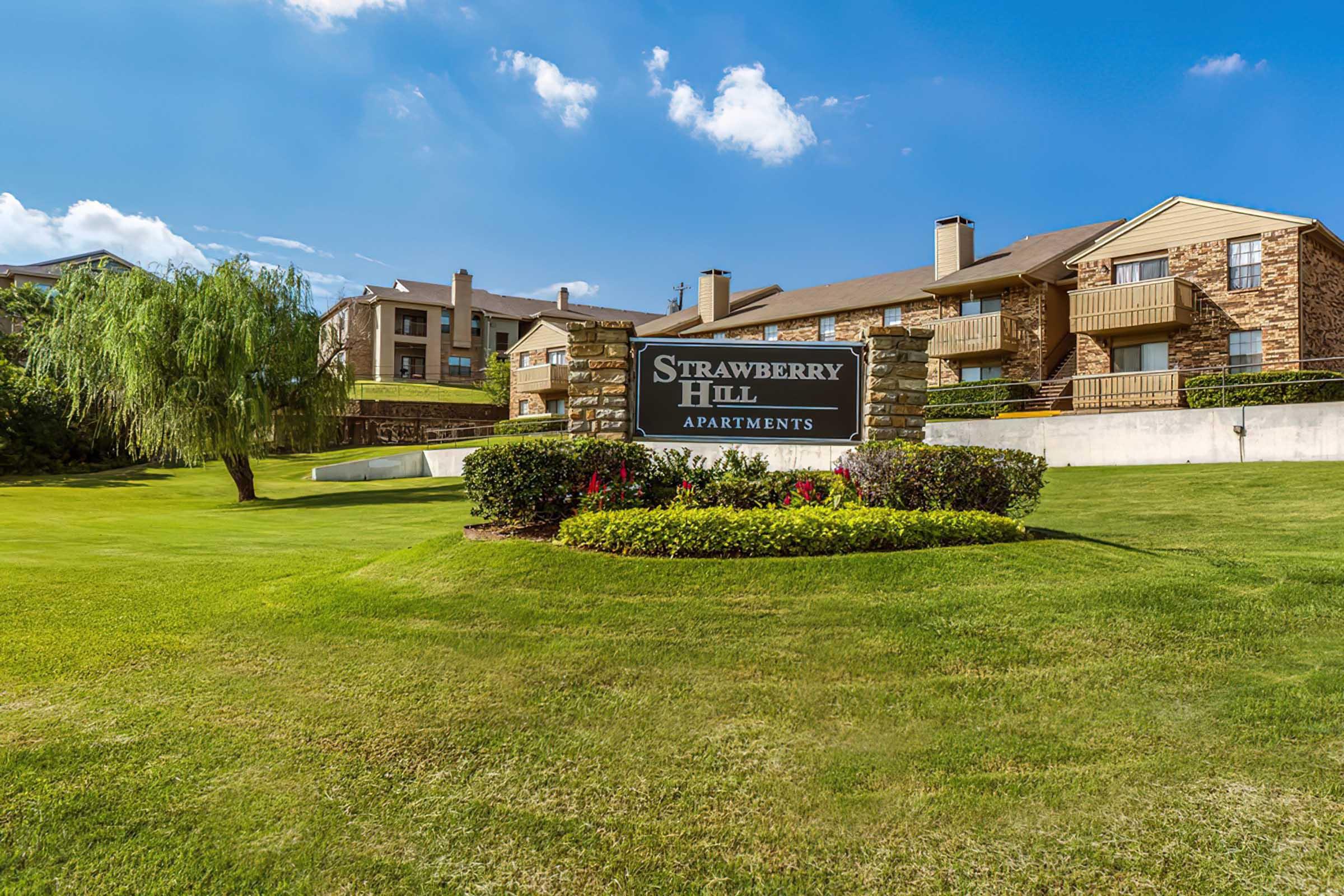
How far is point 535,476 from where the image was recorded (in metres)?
8.60

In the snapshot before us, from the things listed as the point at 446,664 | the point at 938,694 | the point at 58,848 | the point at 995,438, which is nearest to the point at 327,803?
the point at 58,848

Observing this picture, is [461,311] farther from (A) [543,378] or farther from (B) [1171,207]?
(B) [1171,207]

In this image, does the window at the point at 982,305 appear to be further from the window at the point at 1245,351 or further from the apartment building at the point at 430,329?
the apartment building at the point at 430,329

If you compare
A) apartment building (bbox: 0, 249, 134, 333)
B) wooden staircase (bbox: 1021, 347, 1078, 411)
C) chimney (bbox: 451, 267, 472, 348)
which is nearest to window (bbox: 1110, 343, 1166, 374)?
wooden staircase (bbox: 1021, 347, 1078, 411)

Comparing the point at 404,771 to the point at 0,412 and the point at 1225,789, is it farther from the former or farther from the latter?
the point at 0,412

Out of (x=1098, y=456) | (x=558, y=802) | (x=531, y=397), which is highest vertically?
(x=531, y=397)

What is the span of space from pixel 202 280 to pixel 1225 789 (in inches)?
952

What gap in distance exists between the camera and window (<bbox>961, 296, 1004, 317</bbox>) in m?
28.7

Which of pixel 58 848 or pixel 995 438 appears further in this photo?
pixel 995 438

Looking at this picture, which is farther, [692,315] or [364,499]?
[692,315]

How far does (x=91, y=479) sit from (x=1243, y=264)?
3765 cm

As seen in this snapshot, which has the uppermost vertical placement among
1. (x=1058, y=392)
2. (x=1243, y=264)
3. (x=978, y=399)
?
(x=1243, y=264)

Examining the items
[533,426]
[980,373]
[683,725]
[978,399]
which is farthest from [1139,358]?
[533,426]

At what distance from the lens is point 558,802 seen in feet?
12.9
